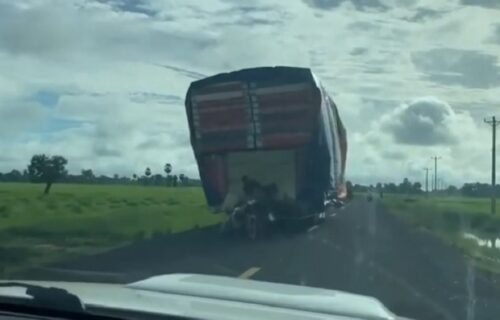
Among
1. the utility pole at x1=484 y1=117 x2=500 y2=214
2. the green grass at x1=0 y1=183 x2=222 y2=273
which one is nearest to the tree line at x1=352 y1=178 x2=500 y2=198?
the utility pole at x1=484 y1=117 x2=500 y2=214

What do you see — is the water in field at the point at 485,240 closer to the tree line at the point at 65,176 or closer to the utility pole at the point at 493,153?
the utility pole at the point at 493,153

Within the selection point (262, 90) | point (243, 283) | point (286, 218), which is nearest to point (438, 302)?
point (286, 218)

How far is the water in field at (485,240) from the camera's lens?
26.5 ft

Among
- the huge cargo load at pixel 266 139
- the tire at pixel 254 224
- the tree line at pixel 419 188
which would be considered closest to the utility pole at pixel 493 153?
the tree line at pixel 419 188

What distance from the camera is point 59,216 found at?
838cm

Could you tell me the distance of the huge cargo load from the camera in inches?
285

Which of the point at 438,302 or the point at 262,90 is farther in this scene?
the point at 262,90

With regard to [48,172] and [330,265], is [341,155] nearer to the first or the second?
[330,265]

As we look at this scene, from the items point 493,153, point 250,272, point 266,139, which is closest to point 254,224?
A: point 250,272

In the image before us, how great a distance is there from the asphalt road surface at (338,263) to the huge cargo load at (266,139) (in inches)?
12.9

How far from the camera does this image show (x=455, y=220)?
8.09 meters

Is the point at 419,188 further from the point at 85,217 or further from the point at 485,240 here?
the point at 85,217

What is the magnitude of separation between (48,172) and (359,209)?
2.41 meters

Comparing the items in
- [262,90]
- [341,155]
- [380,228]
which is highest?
[262,90]
